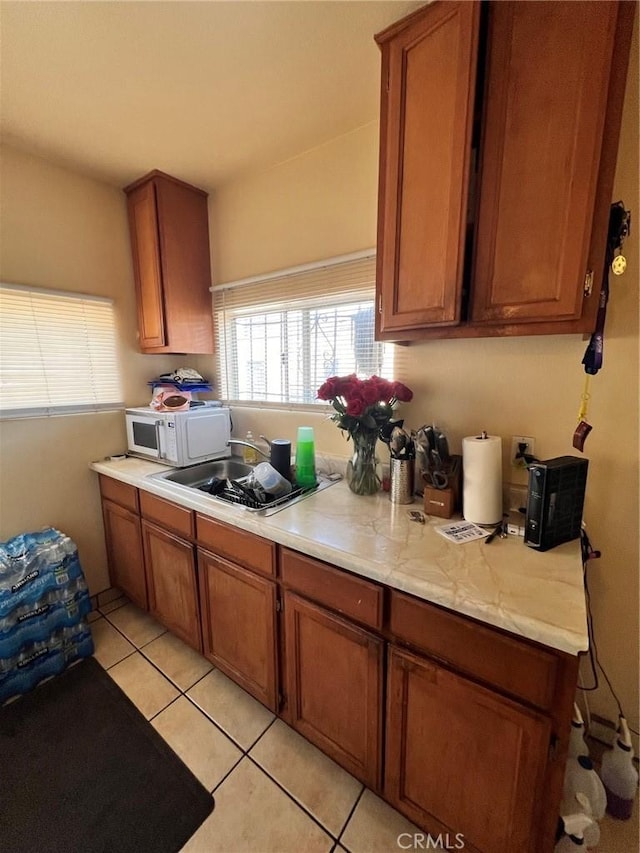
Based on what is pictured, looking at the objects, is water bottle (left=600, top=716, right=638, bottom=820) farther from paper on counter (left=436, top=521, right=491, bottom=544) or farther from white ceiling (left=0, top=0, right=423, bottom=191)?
white ceiling (left=0, top=0, right=423, bottom=191)

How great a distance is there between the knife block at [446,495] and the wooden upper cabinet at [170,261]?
169cm

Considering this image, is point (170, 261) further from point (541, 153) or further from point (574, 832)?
point (574, 832)

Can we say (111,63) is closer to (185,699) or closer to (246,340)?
(246,340)

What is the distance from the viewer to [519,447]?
51.0 inches

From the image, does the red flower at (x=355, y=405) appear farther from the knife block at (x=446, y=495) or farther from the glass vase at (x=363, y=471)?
the knife block at (x=446, y=495)

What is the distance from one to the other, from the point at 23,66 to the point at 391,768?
8.83ft

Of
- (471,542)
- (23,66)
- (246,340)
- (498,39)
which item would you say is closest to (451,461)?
(471,542)

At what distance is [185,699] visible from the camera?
1538mm

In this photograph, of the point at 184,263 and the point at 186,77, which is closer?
the point at 186,77

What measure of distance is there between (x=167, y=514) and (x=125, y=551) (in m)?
0.63

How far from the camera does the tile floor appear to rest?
1076 millimetres

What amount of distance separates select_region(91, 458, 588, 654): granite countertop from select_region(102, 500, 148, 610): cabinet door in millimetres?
698

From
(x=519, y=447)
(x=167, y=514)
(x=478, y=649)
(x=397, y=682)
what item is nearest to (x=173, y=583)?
(x=167, y=514)

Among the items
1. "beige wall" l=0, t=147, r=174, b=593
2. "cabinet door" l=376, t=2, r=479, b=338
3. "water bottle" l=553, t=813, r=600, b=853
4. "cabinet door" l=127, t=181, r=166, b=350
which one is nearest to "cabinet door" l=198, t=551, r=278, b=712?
"water bottle" l=553, t=813, r=600, b=853
